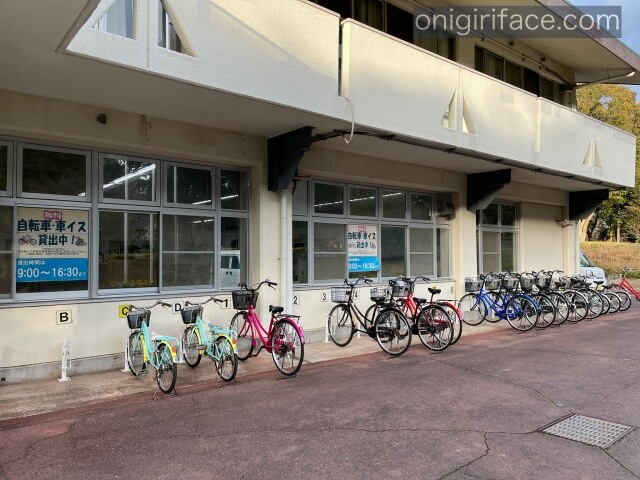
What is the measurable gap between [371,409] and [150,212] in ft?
14.6

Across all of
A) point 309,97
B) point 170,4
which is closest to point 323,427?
point 309,97

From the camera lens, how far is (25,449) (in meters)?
4.26

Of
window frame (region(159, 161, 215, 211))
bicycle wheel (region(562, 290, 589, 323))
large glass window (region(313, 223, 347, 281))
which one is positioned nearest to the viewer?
window frame (region(159, 161, 215, 211))

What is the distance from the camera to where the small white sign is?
6.48m

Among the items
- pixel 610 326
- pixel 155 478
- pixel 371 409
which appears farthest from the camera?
pixel 610 326

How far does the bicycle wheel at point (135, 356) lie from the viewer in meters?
6.34

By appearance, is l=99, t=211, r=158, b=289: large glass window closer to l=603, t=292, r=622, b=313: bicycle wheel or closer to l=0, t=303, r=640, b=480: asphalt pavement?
l=0, t=303, r=640, b=480: asphalt pavement

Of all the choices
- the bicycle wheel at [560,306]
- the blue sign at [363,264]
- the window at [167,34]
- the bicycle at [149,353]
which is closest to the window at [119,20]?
the window at [167,34]

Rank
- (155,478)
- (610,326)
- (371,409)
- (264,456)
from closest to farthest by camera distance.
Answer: (155,478) → (264,456) → (371,409) → (610,326)

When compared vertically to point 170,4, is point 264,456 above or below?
below

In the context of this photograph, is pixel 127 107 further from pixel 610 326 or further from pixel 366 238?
pixel 610 326

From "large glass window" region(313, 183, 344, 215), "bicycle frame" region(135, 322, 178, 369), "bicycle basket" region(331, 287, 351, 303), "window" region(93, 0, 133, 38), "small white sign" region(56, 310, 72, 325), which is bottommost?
"bicycle frame" region(135, 322, 178, 369)

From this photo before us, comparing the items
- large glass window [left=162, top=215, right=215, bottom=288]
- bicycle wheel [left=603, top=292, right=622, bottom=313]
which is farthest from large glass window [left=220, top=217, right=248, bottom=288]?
bicycle wheel [left=603, top=292, right=622, bottom=313]

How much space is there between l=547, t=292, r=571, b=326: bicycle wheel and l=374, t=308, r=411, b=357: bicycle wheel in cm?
470
